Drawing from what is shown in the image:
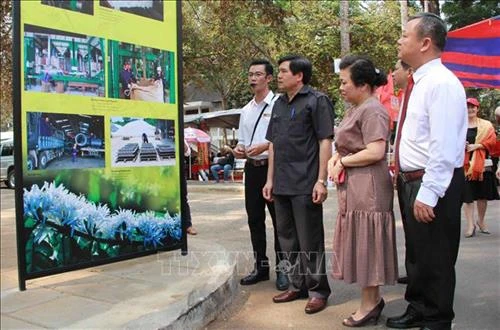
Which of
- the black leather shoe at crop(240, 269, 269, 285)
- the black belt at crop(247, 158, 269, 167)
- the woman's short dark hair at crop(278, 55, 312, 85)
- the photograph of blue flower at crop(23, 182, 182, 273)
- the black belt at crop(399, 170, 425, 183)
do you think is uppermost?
the woman's short dark hair at crop(278, 55, 312, 85)

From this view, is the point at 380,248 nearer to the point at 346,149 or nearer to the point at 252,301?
the point at 346,149

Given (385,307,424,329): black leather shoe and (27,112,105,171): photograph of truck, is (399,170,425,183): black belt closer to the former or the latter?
(385,307,424,329): black leather shoe

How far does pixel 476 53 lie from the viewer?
16.3 feet

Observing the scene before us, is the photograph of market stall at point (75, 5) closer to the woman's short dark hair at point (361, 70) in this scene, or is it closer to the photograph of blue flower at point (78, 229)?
the photograph of blue flower at point (78, 229)

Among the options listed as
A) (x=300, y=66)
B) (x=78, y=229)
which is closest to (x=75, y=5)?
(x=78, y=229)

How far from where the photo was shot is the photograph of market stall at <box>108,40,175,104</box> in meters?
3.80

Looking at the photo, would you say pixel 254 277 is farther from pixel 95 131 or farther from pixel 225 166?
Answer: pixel 225 166

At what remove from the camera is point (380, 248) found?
3434mm

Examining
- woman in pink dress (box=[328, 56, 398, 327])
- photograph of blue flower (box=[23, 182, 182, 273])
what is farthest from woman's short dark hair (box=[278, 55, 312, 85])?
photograph of blue flower (box=[23, 182, 182, 273])

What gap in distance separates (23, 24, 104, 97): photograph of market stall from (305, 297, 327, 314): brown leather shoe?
2082 millimetres

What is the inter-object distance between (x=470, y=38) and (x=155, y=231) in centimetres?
326

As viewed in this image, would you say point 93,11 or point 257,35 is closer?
point 93,11

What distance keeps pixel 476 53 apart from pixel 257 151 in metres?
2.28

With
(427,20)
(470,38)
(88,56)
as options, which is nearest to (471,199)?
(470,38)
